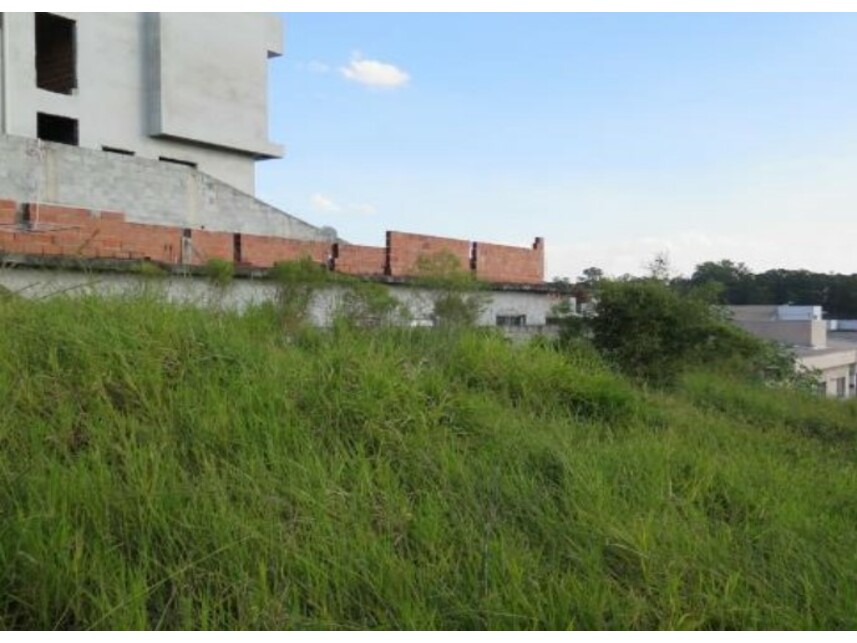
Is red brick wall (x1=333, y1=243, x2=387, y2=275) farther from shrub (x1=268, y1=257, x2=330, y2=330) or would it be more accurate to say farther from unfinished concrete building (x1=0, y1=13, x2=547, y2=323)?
shrub (x1=268, y1=257, x2=330, y2=330)

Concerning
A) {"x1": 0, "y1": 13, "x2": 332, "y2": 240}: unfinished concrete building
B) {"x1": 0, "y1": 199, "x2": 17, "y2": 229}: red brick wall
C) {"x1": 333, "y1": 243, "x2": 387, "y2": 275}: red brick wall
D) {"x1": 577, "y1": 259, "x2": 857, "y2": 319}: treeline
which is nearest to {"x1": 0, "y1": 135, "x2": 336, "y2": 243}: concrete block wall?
{"x1": 0, "y1": 13, "x2": 332, "y2": 240}: unfinished concrete building

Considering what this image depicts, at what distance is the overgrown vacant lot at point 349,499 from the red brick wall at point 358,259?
6608 mm

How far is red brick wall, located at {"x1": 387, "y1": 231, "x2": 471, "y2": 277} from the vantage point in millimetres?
11492

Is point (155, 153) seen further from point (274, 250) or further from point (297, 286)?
point (297, 286)

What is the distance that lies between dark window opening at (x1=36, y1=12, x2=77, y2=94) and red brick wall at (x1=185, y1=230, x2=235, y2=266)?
7887 mm

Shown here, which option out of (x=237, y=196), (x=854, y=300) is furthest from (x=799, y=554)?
(x=854, y=300)

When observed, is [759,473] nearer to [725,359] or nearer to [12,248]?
[725,359]

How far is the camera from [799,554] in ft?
8.79

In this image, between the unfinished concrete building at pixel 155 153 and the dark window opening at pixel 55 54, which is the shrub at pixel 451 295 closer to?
the unfinished concrete building at pixel 155 153

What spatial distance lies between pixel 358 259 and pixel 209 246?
2338 mm

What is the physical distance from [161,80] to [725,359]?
44.4 feet

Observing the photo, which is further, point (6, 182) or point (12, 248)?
point (6, 182)

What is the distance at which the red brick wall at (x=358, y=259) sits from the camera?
35.6 feet

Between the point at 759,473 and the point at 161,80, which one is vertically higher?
the point at 161,80
